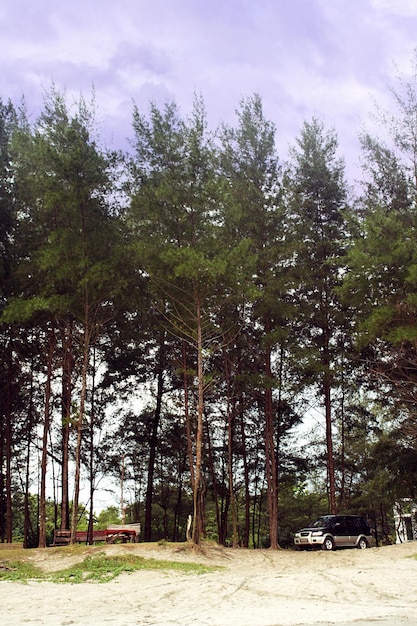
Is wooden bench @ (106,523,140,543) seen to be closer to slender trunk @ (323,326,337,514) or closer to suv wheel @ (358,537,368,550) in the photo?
slender trunk @ (323,326,337,514)

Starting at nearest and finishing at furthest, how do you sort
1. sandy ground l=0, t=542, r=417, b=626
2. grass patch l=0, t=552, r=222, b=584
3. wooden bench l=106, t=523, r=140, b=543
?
sandy ground l=0, t=542, r=417, b=626
grass patch l=0, t=552, r=222, b=584
wooden bench l=106, t=523, r=140, b=543

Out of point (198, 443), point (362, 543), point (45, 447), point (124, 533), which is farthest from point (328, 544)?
point (45, 447)

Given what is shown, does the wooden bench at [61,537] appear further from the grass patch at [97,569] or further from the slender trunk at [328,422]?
the slender trunk at [328,422]

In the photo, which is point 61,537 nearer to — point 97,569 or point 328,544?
point 97,569

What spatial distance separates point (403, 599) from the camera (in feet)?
26.2

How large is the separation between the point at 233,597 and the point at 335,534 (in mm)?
10453

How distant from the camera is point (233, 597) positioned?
28.3 ft

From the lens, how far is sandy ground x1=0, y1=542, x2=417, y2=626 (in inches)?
266

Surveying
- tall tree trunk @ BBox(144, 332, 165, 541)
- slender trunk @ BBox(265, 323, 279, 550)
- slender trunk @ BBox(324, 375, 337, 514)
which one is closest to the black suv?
slender trunk @ BBox(265, 323, 279, 550)

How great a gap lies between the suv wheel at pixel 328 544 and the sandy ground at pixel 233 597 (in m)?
4.17

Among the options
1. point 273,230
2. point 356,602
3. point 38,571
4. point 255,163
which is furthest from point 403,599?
point 255,163

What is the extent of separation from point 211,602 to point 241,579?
96.9 inches

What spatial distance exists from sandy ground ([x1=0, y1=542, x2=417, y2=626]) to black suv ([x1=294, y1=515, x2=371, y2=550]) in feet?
14.0

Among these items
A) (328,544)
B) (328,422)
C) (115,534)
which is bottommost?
(328,544)
